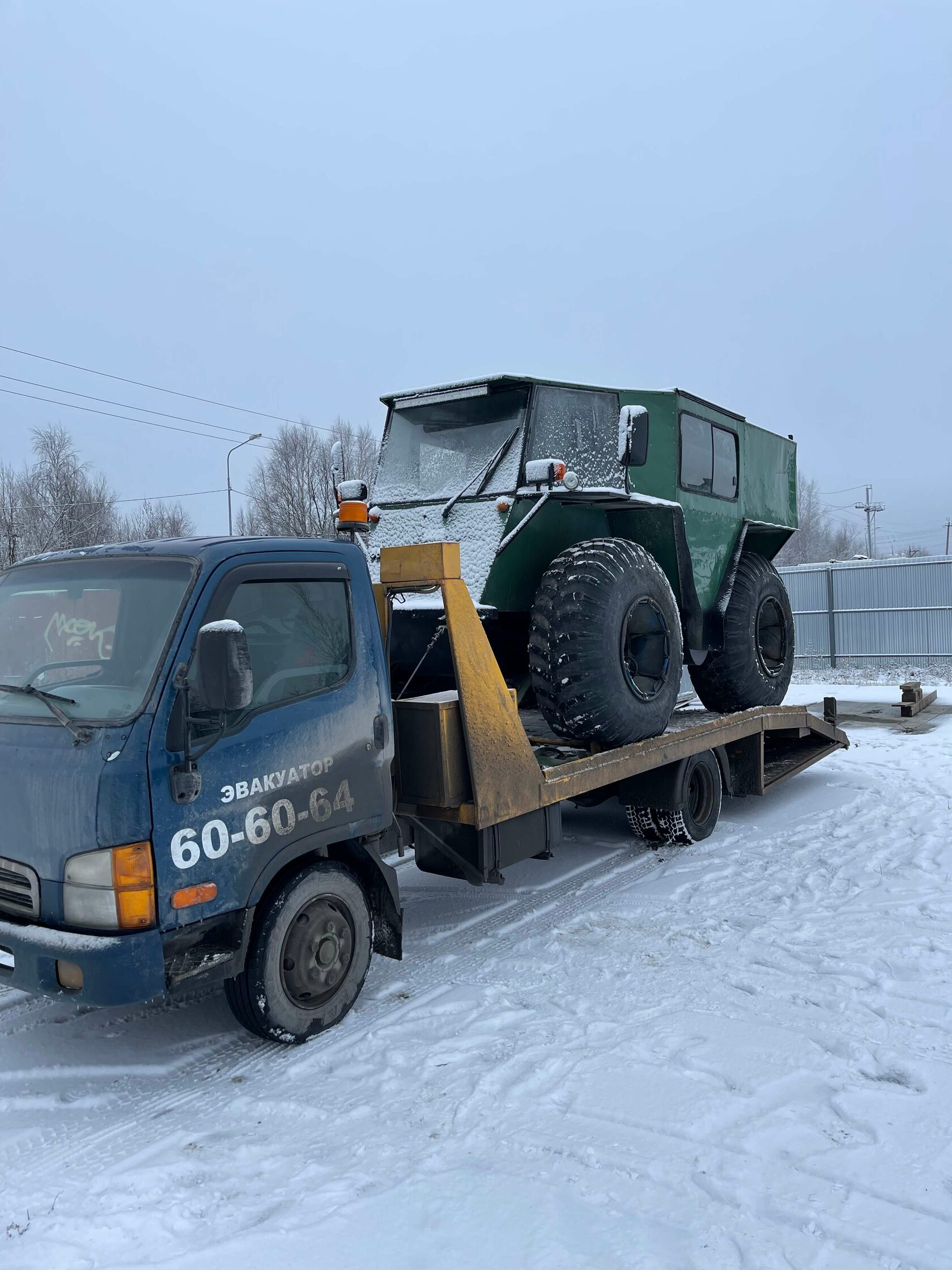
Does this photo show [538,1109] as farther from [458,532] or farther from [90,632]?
[458,532]

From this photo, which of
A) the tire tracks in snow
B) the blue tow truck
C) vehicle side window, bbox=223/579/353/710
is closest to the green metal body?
the blue tow truck

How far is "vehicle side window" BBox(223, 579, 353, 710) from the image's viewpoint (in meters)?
3.94

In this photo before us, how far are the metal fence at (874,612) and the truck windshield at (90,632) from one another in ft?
62.7

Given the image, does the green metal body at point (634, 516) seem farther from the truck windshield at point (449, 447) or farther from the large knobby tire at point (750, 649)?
the large knobby tire at point (750, 649)

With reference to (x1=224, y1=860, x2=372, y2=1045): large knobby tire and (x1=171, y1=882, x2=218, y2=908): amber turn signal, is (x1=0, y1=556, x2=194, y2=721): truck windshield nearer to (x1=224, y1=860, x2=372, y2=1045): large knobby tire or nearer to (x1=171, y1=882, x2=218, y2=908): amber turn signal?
(x1=171, y1=882, x2=218, y2=908): amber turn signal

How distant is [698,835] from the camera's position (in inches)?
291

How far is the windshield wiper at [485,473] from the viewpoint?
615 cm

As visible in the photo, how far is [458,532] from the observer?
19.9ft

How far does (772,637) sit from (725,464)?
6.27 ft

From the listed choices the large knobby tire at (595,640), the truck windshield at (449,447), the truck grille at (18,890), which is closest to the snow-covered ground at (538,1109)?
the truck grille at (18,890)

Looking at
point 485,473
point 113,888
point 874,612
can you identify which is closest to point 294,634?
point 113,888

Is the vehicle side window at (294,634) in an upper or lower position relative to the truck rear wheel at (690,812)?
upper

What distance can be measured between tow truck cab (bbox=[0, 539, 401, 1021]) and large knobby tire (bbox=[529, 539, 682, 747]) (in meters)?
1.51

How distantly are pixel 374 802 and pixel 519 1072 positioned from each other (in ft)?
4.31
